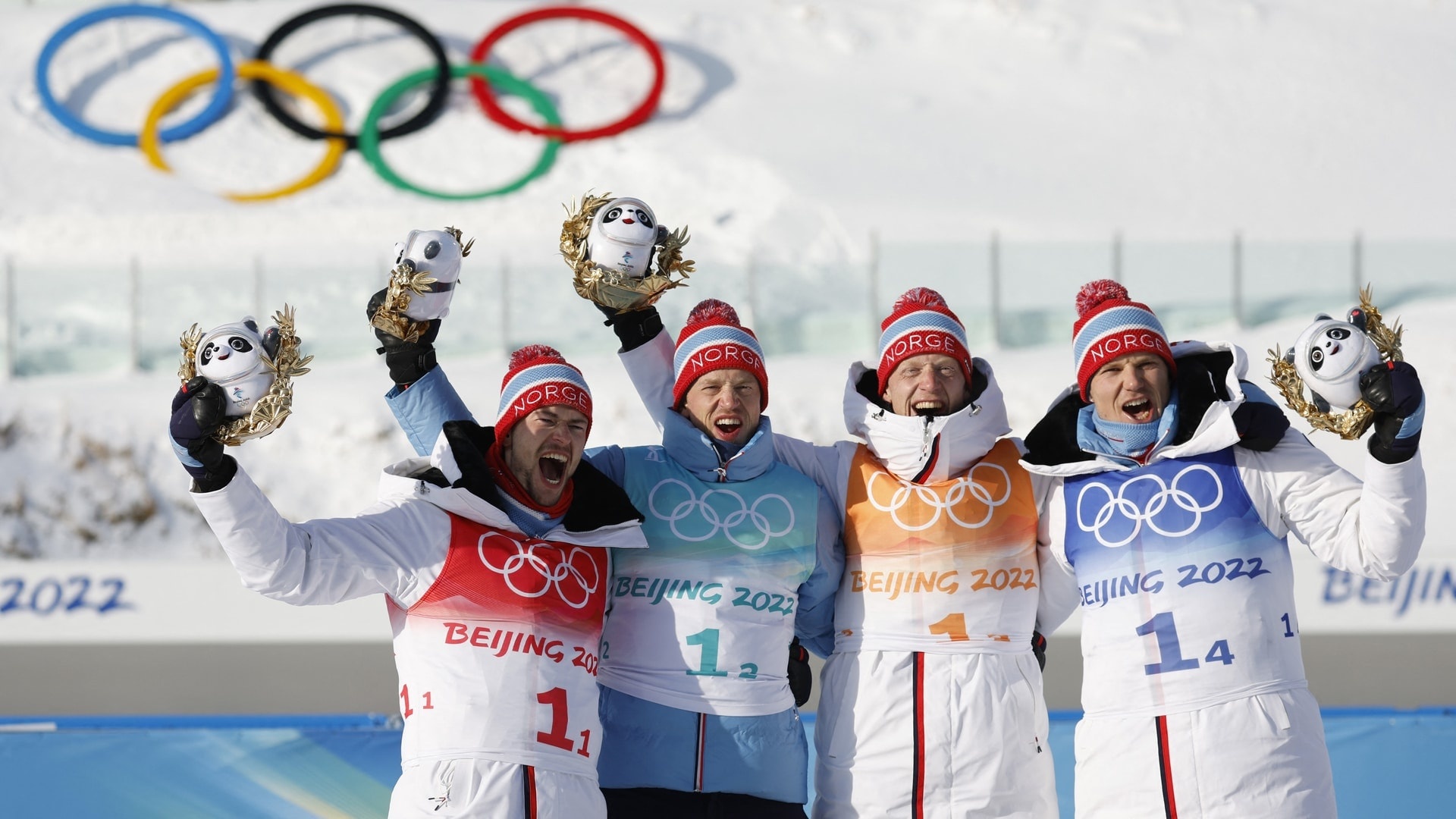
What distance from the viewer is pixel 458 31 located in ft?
79.3

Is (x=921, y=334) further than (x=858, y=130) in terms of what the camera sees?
No

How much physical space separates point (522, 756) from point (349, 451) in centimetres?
965

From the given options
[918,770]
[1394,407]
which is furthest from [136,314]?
[1394,407]

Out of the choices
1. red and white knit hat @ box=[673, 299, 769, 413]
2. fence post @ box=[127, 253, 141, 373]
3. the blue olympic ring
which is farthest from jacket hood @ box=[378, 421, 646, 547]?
the blue olympic ring

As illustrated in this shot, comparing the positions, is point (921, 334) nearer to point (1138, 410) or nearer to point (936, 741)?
point (1138, 410)

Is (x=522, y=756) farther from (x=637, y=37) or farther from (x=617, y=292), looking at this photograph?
(x=637, y=37)

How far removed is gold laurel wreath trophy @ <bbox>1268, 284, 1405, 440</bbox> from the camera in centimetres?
309

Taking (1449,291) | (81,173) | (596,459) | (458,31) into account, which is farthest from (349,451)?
(458,31)

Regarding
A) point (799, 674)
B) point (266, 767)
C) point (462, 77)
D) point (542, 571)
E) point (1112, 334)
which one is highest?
point (462, 77)

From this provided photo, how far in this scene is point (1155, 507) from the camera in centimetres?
344

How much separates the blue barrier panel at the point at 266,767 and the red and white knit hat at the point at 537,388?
1658 millimetres

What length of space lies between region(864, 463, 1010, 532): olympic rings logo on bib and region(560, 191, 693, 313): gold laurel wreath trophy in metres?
0.83

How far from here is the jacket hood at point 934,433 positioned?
11.9 ft

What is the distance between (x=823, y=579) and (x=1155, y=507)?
874 mm
